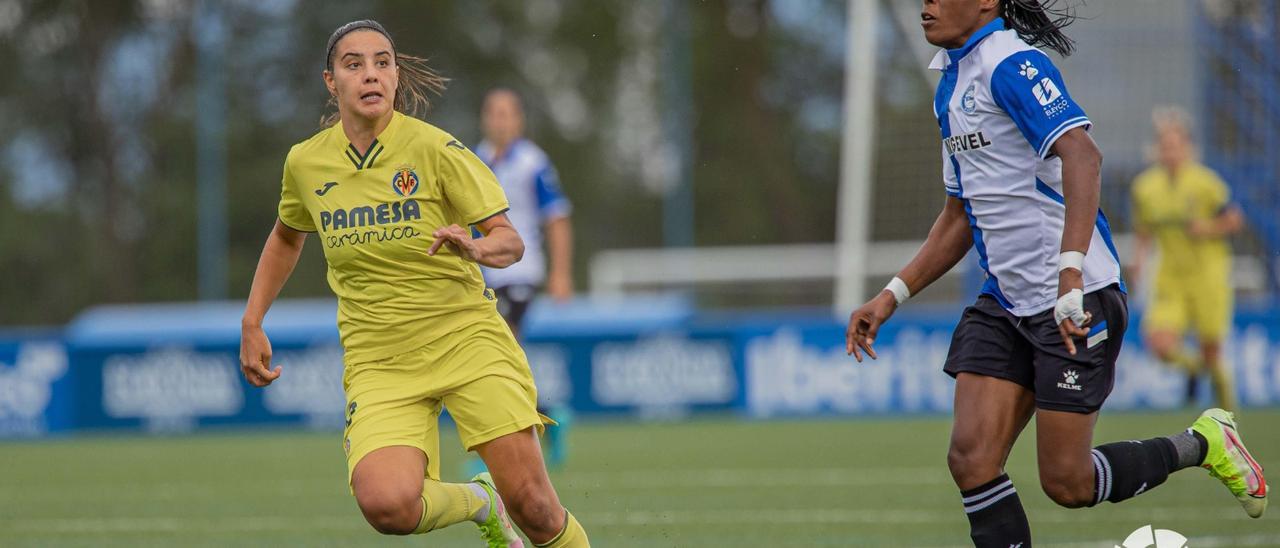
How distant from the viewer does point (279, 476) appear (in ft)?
34.3

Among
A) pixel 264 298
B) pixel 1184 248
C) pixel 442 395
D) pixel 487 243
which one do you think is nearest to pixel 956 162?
pixel 487 243

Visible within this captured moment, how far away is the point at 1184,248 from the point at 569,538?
9315mm

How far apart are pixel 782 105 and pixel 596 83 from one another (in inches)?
107

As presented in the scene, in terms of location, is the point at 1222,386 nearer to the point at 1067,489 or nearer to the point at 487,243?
the point at 1067,489

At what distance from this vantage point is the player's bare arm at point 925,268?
5090 mm

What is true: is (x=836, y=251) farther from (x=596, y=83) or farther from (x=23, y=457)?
(x=23, y=457)

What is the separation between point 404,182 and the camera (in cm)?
493

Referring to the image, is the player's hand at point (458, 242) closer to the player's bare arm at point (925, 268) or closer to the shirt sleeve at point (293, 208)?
the shirt sleeve at point (293, 208)

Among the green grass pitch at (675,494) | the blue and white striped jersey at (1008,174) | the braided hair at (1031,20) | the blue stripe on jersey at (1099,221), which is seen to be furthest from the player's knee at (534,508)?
the braided hair at (1031,20)

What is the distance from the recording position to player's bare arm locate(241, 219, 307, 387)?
5.14 m

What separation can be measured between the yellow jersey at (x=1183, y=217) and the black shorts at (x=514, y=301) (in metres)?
5.70

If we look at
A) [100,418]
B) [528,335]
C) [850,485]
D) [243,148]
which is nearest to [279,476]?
[850,485]

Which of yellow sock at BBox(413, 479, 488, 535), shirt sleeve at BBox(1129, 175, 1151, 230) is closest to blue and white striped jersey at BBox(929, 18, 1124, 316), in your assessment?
yellow sock at BBox(413, 479, 488, 535)

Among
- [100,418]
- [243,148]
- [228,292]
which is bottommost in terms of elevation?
[100,418]
